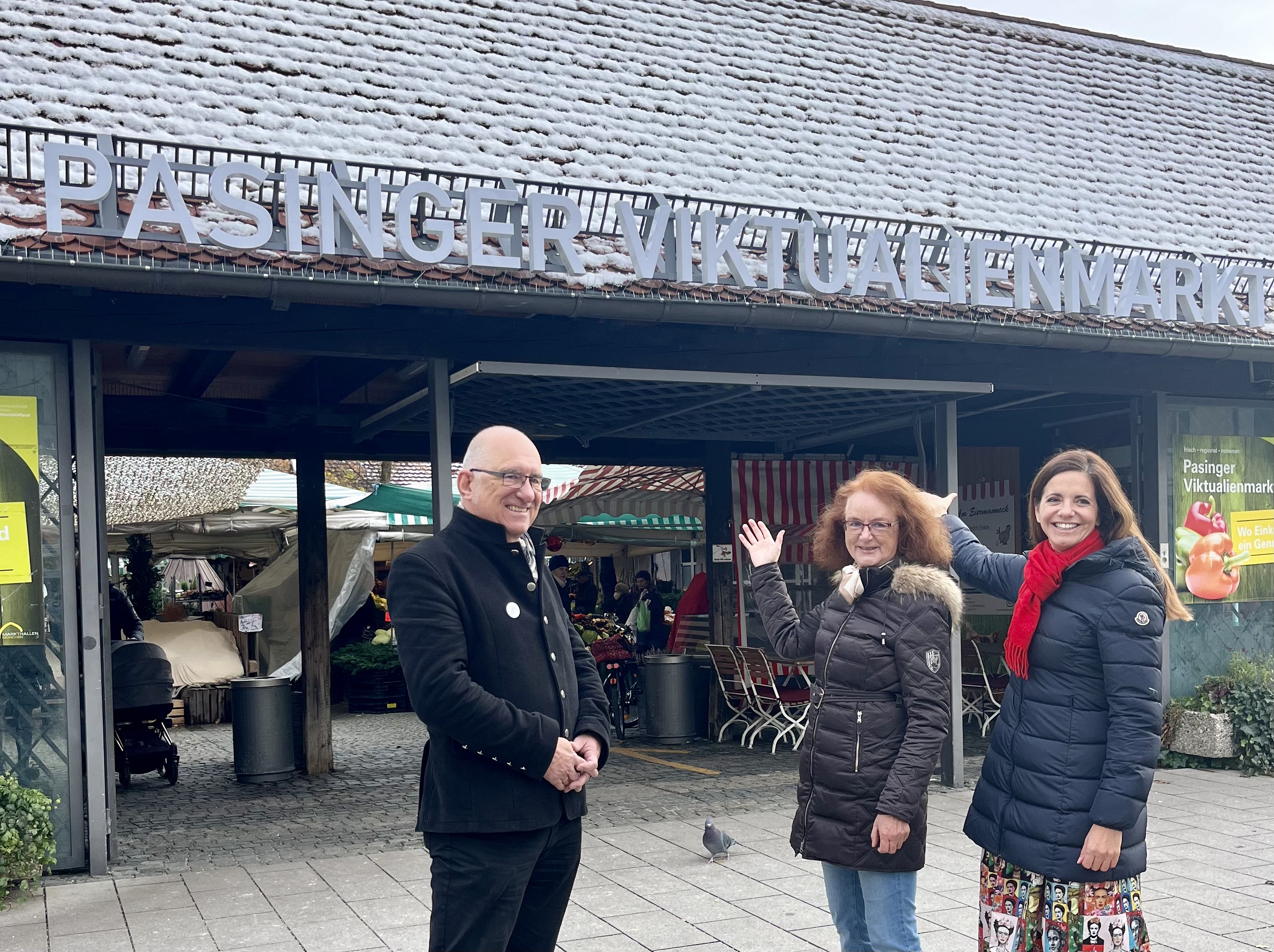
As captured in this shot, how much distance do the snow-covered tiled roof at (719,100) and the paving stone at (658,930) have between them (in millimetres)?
4515

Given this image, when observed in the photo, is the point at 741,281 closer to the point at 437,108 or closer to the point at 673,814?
the point at 437,108

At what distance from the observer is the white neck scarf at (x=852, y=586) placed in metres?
3.62

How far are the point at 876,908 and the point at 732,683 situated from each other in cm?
724

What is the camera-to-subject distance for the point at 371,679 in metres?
14.9

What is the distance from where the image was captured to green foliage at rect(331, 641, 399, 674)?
48.5 ft

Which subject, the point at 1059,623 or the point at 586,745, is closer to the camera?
the point at 586,745

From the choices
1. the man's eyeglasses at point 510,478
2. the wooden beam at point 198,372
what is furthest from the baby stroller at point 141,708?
the man's eyeglasses at point 510,478

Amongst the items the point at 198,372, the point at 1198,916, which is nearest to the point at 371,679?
the point at 198,372

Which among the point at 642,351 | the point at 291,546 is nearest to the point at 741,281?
the point at 642,351

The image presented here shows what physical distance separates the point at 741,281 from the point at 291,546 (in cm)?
1103

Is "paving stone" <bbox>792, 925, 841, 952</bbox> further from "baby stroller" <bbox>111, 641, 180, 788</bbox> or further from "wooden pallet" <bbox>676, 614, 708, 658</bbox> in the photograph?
"wooden pallet" <bbox>676, 614, 708, 658</bbox>

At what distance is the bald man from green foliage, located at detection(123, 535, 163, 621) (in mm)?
12627

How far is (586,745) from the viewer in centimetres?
318

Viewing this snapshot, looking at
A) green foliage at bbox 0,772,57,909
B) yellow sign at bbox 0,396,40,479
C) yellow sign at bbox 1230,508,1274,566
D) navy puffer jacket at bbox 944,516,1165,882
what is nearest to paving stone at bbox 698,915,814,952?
navy puffer jacket at bbox 944,516,1165,882
